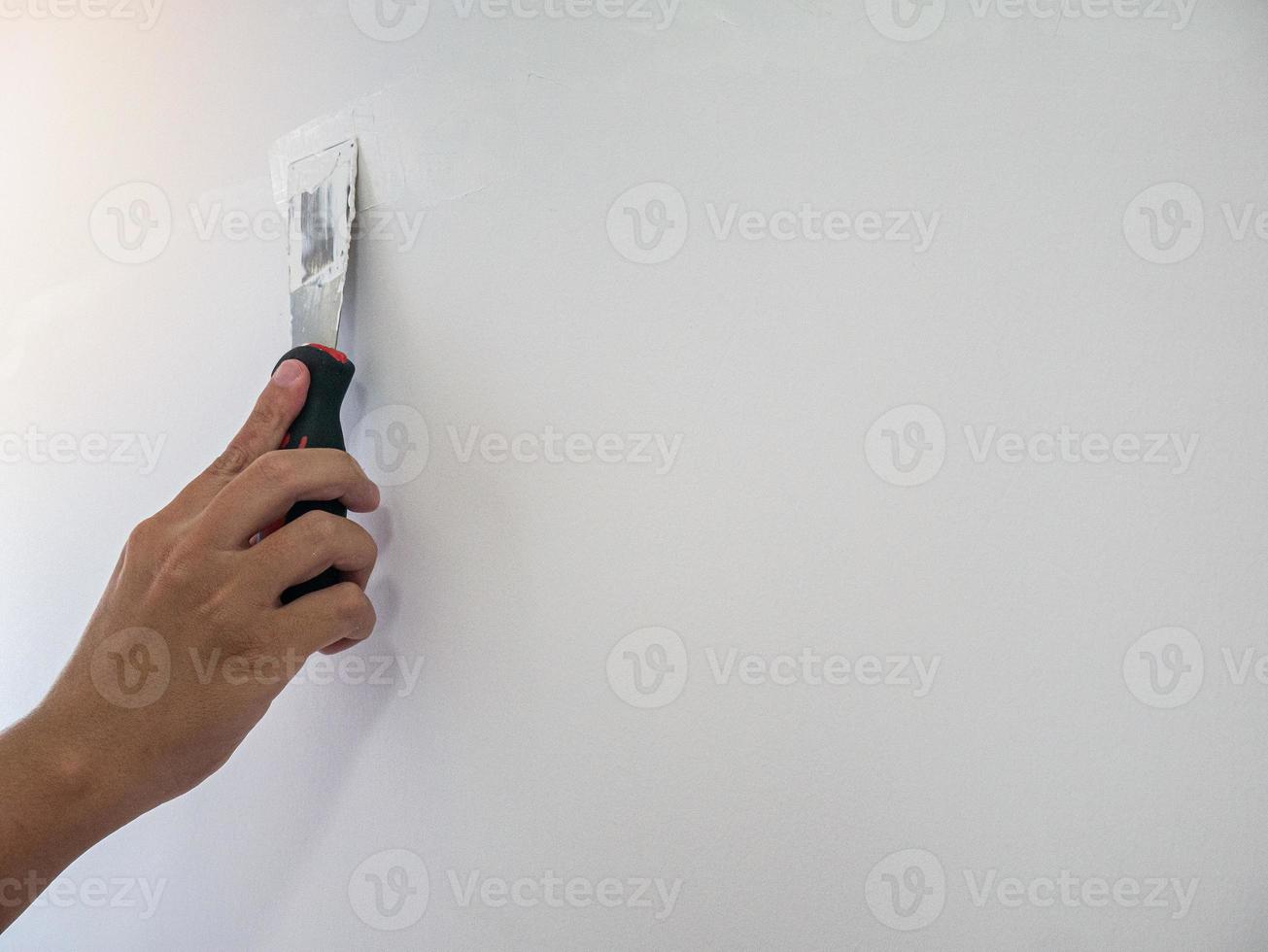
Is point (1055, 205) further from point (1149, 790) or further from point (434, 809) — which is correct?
point (434, 809)

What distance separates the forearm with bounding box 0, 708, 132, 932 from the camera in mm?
590

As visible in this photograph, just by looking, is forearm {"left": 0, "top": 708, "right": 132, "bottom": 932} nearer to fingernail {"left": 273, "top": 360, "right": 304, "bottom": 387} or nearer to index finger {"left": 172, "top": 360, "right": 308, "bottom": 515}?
index finger {"left": 172, "top": 360, "right": 308, "bottom": 515}

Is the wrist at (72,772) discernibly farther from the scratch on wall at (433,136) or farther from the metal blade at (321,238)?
the scratch on wall at (433,136)

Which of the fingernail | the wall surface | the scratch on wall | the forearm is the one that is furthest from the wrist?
the scratch on wall

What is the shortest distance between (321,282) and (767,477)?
0.42 meters

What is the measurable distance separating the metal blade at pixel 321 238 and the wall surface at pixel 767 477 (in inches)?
0.9

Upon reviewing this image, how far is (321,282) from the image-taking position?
75 cm

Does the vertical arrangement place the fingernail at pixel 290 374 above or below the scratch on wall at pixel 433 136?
below

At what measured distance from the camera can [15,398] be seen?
91 centimetres

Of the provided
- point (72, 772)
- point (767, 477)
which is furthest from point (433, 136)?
point (72, 772)

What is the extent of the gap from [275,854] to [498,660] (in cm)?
28

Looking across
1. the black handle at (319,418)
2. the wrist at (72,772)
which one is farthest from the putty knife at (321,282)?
the wrist at (72,772)

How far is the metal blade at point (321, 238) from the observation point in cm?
74

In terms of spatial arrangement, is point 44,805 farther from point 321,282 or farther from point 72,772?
point 321,282
